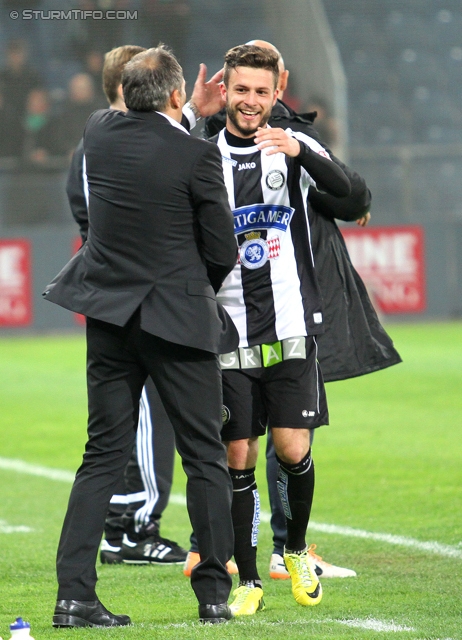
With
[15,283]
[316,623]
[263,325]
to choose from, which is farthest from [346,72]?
[316,623]

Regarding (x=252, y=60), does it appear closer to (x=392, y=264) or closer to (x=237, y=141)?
(x=237, y=141)

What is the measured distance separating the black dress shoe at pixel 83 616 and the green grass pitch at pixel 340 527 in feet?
0.22

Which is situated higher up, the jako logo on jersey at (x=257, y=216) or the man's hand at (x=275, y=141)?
the man's hand at (x=275, y=141)

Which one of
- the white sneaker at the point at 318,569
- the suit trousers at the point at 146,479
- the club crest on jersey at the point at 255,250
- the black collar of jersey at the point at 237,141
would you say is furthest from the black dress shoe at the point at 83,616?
the black collar of jersey at the point at 237,141

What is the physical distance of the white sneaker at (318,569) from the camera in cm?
465

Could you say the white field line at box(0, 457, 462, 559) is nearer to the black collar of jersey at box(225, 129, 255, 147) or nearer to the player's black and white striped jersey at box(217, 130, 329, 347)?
the player's black and white striped jersey at box(217, 130, 329, 347)

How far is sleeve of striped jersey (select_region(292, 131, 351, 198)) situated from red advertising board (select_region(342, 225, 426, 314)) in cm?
1436

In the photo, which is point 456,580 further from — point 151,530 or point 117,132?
point 117,132

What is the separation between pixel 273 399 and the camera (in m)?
4.23

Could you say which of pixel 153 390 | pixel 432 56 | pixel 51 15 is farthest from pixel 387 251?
pixel 153 390

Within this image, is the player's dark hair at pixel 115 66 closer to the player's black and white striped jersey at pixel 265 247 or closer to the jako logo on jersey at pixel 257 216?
the player's black and white striped jersey at pixel 265 247

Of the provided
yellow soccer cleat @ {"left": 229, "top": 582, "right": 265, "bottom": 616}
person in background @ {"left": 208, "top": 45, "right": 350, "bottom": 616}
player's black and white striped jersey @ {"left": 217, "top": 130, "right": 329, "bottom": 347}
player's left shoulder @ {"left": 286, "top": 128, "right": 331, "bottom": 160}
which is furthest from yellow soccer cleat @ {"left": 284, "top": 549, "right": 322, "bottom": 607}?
player's left shoulder @ {"left": 286, "top": 128, "right": 331, "bottom": 160}

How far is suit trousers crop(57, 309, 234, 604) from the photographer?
3.79 m

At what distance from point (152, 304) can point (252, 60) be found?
3.44ft
